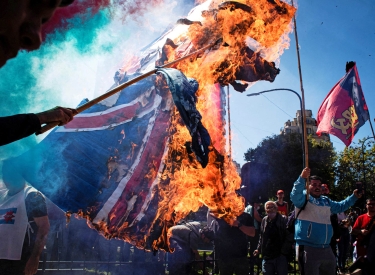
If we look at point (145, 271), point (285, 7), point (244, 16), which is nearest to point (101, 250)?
point (145, 271)

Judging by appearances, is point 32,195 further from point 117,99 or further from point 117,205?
point 117,99

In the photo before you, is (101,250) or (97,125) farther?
(101,250)

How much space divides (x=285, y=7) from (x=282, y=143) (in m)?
21.6

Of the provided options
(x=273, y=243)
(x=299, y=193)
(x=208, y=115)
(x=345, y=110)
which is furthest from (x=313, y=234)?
(x=345, y=110)

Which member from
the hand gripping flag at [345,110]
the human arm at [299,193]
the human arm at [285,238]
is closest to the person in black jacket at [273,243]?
the human arm at [285,238]

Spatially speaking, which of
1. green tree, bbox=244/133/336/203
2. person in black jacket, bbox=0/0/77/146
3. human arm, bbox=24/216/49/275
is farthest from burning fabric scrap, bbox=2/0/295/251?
green tree, bbox=244/133/336/203

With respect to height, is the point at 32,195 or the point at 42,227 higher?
the point at 32,195

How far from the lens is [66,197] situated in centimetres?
435

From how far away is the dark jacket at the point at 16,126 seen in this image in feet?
5.43

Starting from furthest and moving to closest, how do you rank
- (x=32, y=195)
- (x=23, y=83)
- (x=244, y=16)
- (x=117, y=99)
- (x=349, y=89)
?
1. (x=349, y=89)
2. (x=244, y=16)
3. (x=117, y=99)
4. (x=23, y=83)
5. (x=32, y=195)

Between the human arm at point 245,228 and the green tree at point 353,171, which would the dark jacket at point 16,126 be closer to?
the human arm at point 245,228

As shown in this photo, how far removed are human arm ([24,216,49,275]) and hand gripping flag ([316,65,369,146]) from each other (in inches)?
213

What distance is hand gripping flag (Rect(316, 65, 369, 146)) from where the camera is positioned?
6.79 metres

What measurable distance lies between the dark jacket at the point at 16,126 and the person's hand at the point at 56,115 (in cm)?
14
